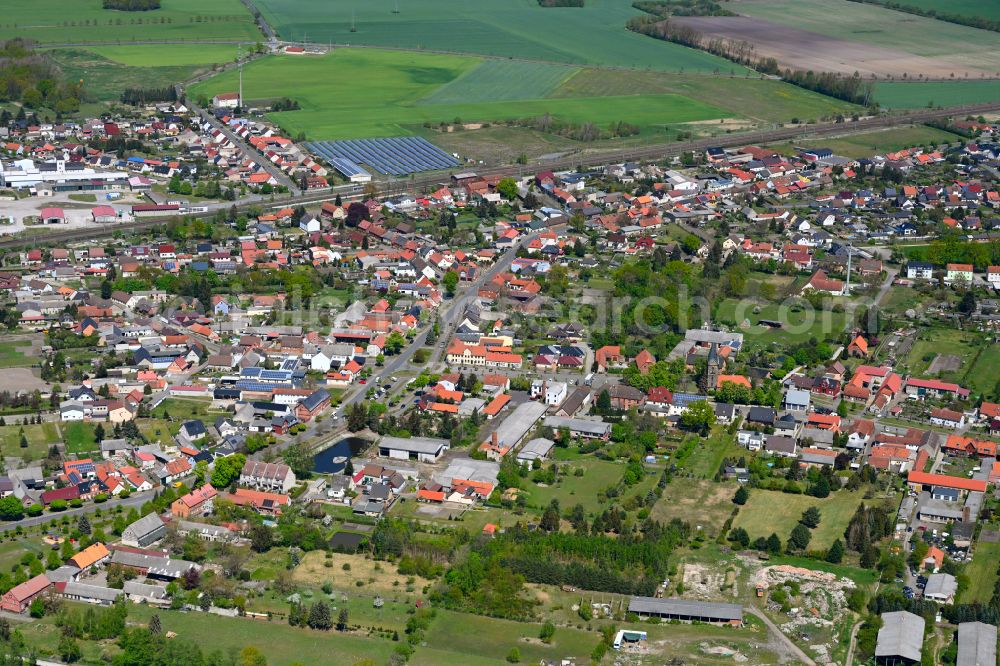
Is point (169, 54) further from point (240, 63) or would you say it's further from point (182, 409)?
point (182, 409)

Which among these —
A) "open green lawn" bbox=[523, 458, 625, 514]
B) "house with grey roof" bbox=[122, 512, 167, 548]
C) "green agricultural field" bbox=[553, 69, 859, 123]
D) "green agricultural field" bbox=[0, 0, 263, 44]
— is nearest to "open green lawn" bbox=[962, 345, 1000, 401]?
"open green lawn" bbox=[523, 458, 625, 514]

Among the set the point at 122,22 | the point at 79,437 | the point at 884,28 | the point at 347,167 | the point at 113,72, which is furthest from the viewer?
the point at 884,28

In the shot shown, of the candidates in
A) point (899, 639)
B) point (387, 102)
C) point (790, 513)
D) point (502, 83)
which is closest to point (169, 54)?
point (387, 102)

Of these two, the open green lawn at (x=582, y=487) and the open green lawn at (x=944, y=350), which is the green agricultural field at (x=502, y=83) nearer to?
the open green lawn at (x=944, y=350)

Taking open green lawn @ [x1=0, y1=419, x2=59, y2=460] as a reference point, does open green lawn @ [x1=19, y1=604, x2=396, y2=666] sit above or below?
below

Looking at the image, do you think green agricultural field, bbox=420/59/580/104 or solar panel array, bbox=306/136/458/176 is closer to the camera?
solar panel array, bbox=306/136/458/176

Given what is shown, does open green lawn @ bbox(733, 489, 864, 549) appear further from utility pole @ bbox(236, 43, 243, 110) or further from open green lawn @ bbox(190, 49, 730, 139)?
utility pole @ bbox(236, 43, 243, 110)
